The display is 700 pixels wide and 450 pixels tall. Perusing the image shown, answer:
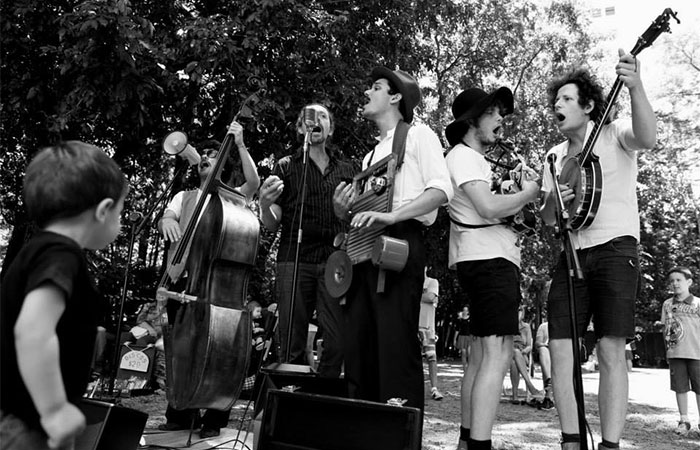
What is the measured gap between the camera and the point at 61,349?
1736 mm

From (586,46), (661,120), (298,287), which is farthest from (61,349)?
(661,120)

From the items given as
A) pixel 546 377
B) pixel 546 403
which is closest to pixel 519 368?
pixel 546 377

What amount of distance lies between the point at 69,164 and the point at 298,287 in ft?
8.02

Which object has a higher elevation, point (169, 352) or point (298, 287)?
point (298, 287)

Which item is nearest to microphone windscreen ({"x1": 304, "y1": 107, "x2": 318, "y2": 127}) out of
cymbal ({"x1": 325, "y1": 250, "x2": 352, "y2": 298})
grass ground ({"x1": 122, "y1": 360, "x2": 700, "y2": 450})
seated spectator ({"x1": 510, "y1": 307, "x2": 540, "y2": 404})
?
cymbal ({"x1": 325, "y1": 250, "x2": 352, "y2": 298})

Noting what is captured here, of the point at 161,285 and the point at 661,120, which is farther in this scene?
the point at 661,120

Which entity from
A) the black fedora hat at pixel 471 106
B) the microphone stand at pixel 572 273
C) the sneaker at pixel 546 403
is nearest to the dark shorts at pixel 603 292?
the microphone stand at pixel 572 273

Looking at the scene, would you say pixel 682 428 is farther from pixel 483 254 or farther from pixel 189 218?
pixel 189 218

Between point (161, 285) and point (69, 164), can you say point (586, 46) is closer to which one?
point (161, 285)

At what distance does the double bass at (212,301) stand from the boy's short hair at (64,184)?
197 cm

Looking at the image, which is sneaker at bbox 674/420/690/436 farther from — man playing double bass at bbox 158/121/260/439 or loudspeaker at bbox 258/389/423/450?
loudspeaker at bbox 258/389/423/450

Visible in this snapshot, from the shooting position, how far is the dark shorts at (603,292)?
3178 mm

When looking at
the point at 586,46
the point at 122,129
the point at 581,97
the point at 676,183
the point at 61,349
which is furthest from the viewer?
the point at 676,183

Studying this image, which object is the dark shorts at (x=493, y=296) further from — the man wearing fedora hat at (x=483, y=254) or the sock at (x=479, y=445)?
the sock at (x=479, y=445)
